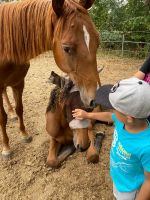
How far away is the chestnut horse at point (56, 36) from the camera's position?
197 centimetres

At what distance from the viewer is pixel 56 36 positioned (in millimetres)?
2088

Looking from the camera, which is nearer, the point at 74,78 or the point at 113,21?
the point at 74,78

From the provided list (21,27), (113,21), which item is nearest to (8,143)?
(21,27)

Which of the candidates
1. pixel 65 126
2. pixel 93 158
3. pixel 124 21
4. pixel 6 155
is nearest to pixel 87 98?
pixel 65 126

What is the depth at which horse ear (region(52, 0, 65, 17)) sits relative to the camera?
1958 mm

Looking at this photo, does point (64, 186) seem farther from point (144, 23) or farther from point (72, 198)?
point (144, 23)

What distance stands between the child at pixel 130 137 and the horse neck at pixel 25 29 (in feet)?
2.58

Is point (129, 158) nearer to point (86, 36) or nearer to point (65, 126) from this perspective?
point (86, 36)

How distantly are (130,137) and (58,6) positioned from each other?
112 cm

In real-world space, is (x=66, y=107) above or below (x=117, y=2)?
below

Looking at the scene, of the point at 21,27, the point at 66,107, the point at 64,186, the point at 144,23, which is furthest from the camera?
the point at 144,23

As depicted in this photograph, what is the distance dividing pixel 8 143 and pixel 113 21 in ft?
27.3

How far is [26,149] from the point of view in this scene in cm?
341

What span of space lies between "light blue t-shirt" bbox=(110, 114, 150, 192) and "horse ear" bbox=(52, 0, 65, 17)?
0.97 m
